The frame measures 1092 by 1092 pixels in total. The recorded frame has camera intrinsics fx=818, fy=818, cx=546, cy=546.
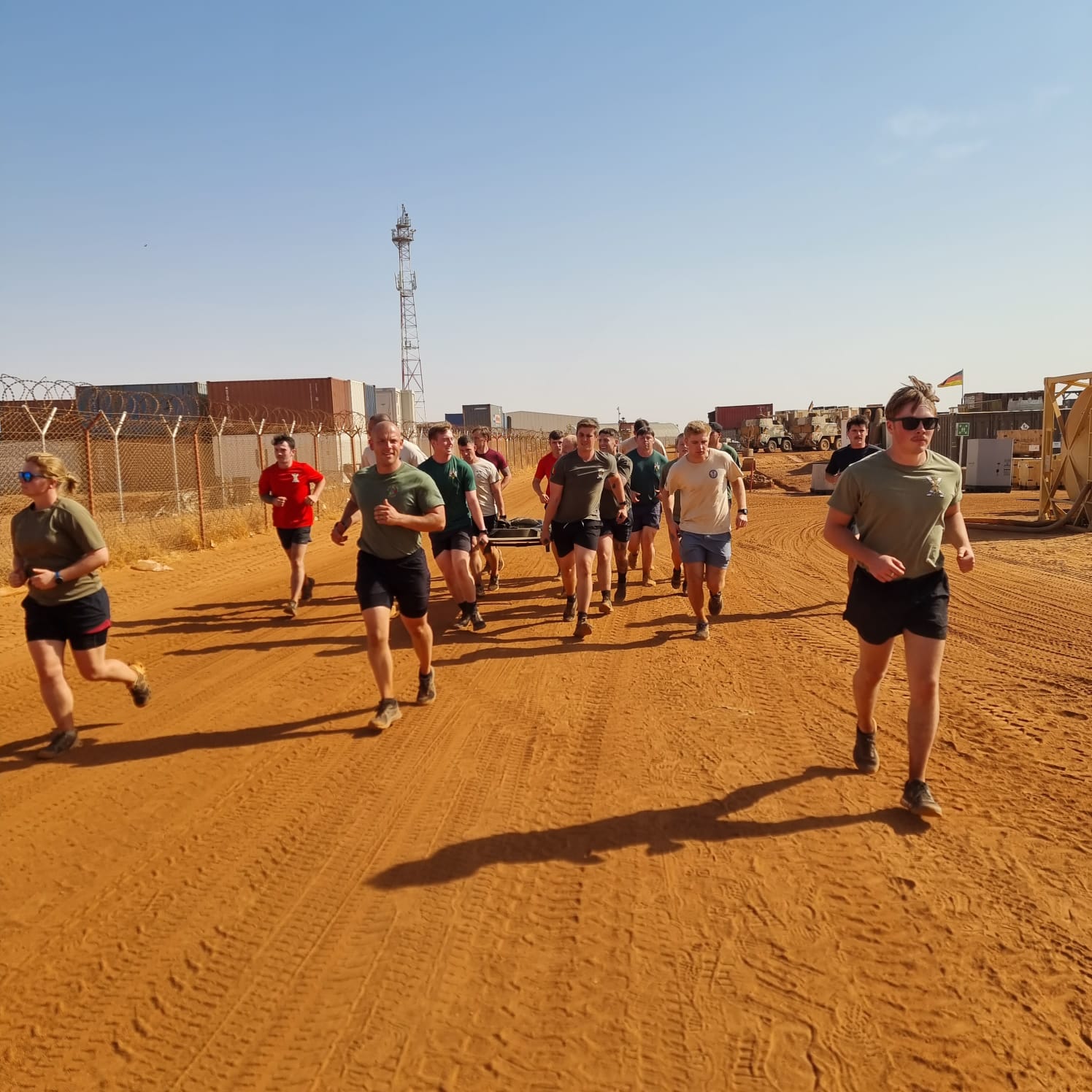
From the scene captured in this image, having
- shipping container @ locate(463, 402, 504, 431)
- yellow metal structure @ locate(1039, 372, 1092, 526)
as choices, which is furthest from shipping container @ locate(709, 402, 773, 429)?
yellow metal structure @ locate(1039, 372, 1092, 526)

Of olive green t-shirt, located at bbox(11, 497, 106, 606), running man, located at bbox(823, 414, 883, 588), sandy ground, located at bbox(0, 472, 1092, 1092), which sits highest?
running man, located at bbox(823, 414, 883, 588)

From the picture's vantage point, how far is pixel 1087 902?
3162 millimetres

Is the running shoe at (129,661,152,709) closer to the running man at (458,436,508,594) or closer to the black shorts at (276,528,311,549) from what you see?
the black shorts at (276,528,311,549)

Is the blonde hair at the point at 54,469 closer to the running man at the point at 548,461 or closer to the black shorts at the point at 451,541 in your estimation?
the black shorts at the point at 451,541

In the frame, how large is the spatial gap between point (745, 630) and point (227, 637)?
4.91 m

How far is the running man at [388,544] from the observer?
16.5 feet

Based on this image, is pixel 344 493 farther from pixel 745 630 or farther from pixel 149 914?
pixel 149 914

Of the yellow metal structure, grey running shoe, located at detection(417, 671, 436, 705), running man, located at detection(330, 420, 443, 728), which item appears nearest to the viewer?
running man, located at detection(330, 420, 443, 728)

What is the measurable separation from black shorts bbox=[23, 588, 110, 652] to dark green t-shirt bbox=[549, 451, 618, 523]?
3.95m

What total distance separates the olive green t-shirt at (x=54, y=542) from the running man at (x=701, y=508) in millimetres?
4623

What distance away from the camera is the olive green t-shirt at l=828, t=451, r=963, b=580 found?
376cm

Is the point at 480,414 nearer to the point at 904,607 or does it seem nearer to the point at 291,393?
the point at 291,393

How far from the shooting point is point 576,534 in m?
7.50

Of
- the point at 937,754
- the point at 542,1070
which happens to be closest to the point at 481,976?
the point at 542,1070
